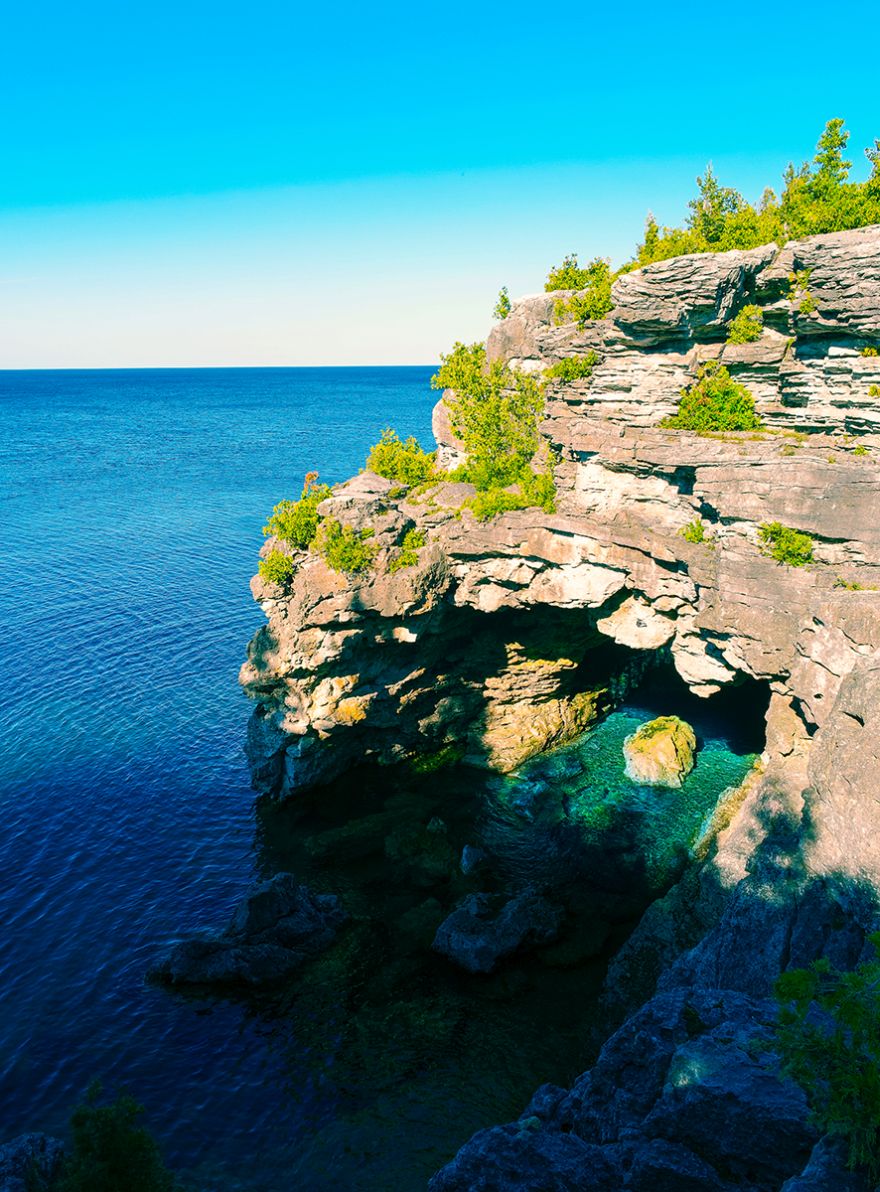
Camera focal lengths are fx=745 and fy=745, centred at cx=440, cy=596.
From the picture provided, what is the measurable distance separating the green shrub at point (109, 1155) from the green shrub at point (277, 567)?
2530cm

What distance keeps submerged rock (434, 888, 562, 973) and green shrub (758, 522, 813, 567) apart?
17959mm

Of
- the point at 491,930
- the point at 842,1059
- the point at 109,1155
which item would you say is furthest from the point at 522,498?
the point at 109,1155

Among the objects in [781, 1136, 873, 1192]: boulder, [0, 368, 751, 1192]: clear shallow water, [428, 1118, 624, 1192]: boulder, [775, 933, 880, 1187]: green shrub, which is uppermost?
[775, 933, 880, 1187]: green shrub

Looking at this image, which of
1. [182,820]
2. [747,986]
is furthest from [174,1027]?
[747,986]

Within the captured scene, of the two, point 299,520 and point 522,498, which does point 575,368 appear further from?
point 299,520

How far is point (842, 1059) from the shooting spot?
12.2 m

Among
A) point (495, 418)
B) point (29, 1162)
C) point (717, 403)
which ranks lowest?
point (29, 1162)

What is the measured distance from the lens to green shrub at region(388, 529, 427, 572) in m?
39.9

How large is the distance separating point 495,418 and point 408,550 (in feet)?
29.6

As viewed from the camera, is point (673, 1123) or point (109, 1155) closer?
point (673, 1123)

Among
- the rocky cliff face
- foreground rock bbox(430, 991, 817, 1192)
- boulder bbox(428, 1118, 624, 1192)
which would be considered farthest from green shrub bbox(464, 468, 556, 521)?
boulder bbox(428, 1118, 624, 1192)

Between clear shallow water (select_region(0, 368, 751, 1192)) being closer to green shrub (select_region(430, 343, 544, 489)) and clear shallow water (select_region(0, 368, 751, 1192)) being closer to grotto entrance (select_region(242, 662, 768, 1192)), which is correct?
grotto entrance (select_region(242, 662, 768, 1192))

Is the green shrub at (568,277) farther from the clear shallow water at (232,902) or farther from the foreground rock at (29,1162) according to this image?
the foreground rock at (29,1162)

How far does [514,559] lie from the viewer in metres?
40.3
